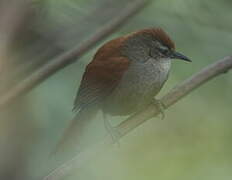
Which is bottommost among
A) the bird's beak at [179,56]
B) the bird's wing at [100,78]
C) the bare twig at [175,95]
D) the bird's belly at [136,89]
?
the bird's belly at [136,89]

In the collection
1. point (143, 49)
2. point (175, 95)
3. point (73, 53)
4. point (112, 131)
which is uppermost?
point (73, 53)

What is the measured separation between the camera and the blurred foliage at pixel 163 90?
2.40 meters

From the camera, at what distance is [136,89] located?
397 cm

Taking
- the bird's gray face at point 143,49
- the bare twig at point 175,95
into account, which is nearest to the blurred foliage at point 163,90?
the bare twig at point 175,95

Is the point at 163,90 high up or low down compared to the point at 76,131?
down

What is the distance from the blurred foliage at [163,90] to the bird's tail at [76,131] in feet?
0.25

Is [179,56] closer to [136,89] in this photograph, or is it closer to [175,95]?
[136,89]

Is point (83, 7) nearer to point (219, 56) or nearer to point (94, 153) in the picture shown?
point (94, 153)

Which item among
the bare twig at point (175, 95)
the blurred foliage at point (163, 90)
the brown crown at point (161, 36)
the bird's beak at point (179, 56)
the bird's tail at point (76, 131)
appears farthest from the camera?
the brown crown at point (161, 36)

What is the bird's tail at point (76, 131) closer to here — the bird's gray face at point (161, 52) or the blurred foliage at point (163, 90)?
the blurred foliage at point (163, 90)

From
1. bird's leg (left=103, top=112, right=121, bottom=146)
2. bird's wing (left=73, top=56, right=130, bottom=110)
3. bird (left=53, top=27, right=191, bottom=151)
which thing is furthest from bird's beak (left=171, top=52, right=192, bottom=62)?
bird's leg (left=103, top=112, right=121, bottom=146)

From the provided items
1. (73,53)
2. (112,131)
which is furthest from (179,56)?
(73,53)

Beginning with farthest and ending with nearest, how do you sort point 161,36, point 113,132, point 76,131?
point 161,36 < point 76,131 < point 113,132

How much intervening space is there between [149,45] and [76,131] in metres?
0.92
